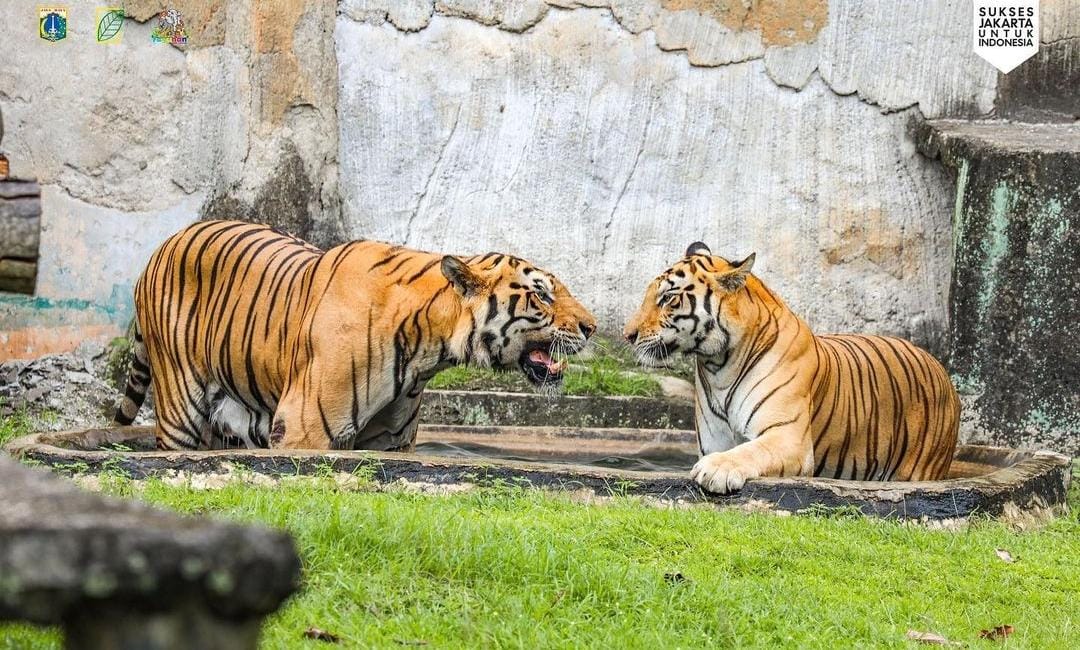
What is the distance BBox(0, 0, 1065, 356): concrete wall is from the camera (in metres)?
8.12

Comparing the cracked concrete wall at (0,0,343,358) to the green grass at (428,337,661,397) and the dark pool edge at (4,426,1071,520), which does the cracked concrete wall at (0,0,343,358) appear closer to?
the green grass at (428,337,661,397)

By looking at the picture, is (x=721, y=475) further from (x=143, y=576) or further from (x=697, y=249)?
(x=143, y=576)

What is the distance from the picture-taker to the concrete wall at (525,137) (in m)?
8.12

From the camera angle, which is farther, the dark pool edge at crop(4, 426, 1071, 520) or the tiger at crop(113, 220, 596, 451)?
the tiger at crop(113, 220, 596, 451)

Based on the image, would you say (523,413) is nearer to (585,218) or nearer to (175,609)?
(585,218)

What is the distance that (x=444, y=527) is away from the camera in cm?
389

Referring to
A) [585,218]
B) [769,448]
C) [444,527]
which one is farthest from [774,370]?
[585,218]

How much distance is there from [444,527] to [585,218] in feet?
15.9

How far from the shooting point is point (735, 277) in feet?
19.4

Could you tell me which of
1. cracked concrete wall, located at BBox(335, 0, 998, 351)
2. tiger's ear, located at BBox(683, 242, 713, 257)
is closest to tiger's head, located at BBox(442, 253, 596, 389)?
tiger's ear, located at BBox(683, 242, 713, 257)

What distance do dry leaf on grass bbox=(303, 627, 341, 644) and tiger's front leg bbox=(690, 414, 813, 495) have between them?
85.6 inches

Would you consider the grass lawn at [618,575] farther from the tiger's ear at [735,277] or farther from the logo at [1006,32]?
the logo at [1006,32]

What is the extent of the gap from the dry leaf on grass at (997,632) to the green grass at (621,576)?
28 millimetres

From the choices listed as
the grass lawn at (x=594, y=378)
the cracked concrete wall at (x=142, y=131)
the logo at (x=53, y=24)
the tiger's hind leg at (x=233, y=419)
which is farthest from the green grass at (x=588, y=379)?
the logo at (x=53, y=24)
